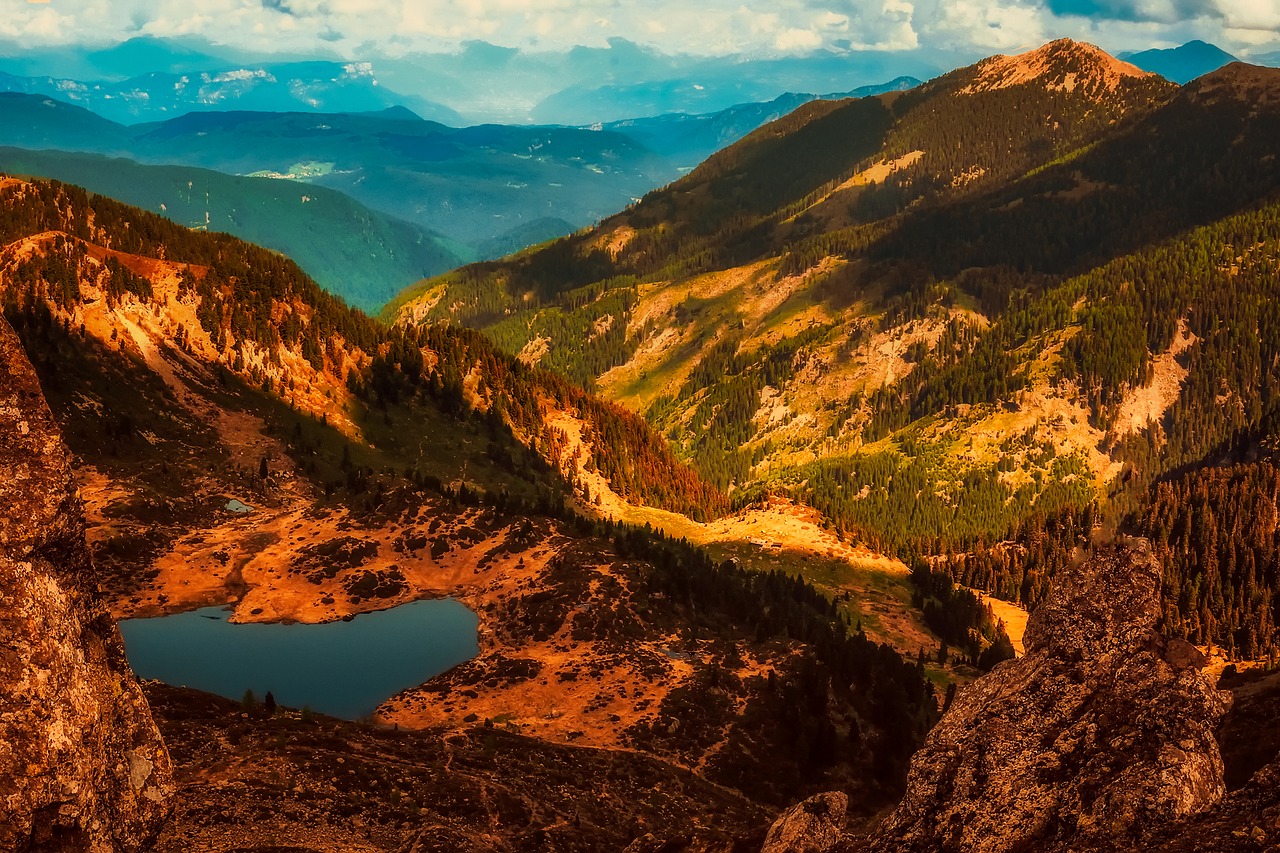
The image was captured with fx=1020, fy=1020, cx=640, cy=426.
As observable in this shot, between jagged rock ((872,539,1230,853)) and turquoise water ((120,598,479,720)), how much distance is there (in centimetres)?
6369

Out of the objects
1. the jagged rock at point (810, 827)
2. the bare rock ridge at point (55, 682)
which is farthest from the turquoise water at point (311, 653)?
the bare rock ridge at point (55, 682)

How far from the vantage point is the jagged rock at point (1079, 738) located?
19969 mm

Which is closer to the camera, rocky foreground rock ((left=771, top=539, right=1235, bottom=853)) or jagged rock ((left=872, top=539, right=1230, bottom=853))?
rocky foreground rock ((left=771, top=539, right=1235, bottom=853))

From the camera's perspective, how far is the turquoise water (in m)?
81.9

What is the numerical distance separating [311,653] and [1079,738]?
7966 cm

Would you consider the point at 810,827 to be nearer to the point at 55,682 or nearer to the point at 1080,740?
the point at 1080,740

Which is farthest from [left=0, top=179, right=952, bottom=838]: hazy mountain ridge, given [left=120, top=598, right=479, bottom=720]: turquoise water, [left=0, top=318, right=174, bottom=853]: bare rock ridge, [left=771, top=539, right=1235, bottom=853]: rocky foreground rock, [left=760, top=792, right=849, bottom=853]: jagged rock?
[left=771, top=539, right=1235, bottom=853]: rocky foreground rock

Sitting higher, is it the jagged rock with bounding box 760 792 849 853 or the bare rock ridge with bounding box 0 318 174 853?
the bare rock ridge with bounding box 0 318 174 853

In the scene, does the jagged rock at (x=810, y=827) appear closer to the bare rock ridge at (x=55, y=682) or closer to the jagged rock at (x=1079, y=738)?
the jagged rock at (x=1079, y=738)

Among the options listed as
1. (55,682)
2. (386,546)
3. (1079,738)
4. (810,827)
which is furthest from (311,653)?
(1079,738)

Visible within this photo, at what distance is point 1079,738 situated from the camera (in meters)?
22.5

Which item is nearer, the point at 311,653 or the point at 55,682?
the point at 55,682

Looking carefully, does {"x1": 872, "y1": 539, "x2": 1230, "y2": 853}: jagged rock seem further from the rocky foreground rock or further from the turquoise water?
the turquoise water

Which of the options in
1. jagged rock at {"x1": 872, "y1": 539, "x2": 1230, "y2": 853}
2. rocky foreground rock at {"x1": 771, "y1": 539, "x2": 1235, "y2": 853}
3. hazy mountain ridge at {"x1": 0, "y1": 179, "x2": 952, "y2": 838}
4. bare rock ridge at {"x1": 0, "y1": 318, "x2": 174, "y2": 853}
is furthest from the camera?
hazy mountain ridge at {"x1": 0, "y1": 179, "x2": 952, "y2": 838}
